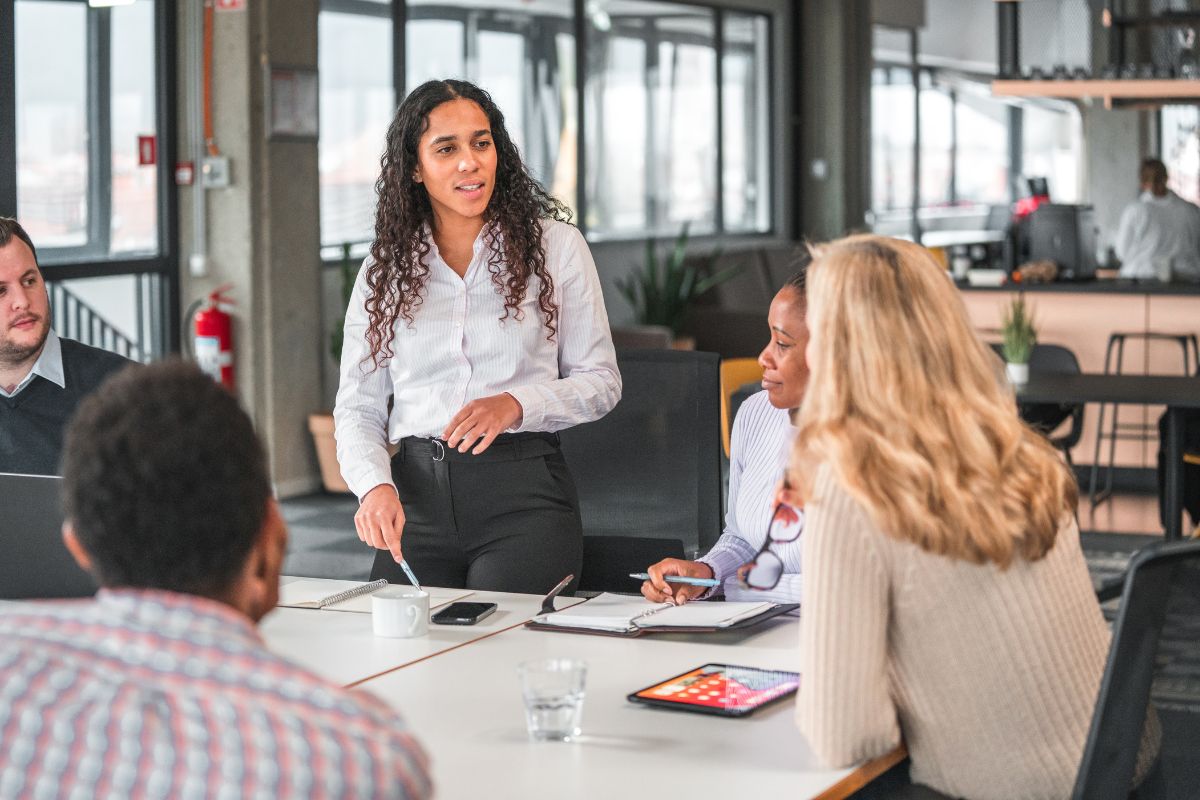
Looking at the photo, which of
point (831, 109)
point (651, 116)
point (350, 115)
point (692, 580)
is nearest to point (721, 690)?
point (692, 580)

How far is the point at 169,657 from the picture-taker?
3.41ft

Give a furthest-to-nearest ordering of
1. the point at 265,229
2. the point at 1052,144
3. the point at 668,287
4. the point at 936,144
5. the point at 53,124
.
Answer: the point at 1052,144
the point at 936,144
the point at 668,287
the point at 265,229
the point at 53,124

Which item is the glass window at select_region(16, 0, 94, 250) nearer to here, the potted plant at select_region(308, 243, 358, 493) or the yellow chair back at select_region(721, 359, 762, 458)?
the potted plant at select_region(308, 243, 358, 493)

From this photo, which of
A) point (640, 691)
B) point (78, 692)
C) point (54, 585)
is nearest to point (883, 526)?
point (640, 691)

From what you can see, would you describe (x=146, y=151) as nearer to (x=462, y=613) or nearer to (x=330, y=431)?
(x=330, y=431)

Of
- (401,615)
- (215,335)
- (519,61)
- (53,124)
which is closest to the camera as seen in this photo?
(401,615)

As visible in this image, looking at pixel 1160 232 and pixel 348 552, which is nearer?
pixel 348 552

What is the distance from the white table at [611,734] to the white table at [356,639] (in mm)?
44

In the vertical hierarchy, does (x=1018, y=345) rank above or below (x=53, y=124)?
below

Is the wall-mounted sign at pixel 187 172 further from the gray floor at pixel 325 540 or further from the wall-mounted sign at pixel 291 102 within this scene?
the gray floor at pixel 325 540

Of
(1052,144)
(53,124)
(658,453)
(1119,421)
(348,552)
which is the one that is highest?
(1052,144)

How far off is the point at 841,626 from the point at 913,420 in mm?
250

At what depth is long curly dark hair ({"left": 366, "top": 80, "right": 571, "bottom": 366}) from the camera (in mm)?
2932

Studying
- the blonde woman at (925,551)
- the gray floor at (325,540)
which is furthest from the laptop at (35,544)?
the gray floor at (325,540)
